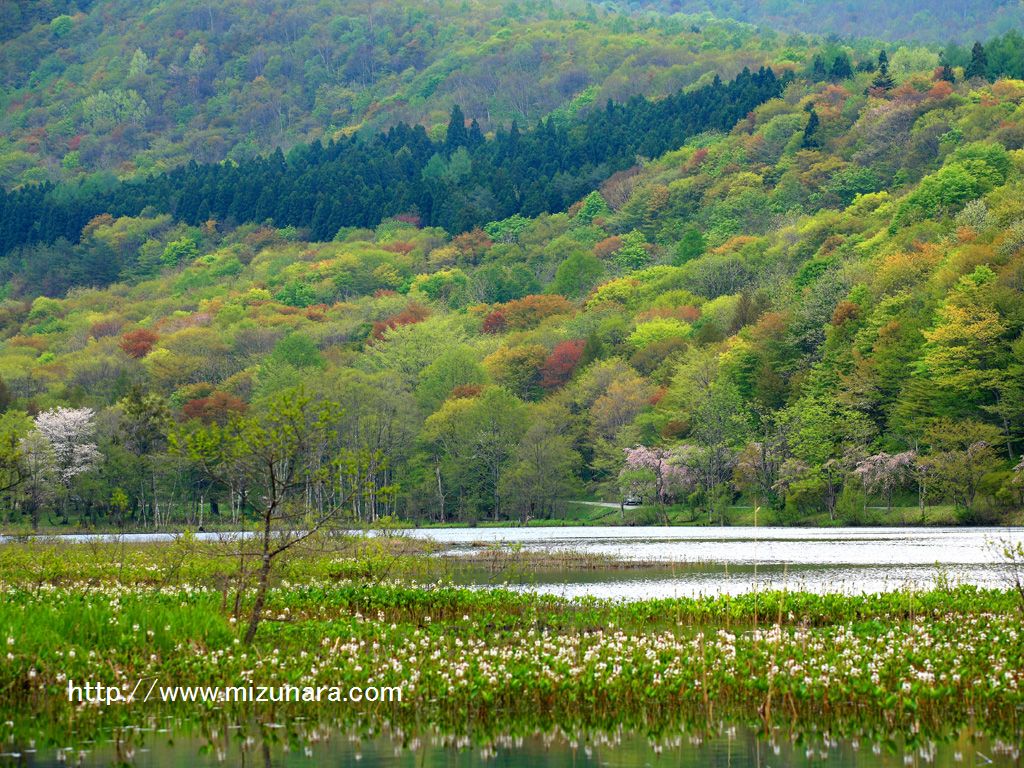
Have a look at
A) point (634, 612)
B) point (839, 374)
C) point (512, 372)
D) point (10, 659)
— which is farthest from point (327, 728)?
point (512, 372)

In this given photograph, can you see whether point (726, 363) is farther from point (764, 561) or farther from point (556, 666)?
point (556, 666)

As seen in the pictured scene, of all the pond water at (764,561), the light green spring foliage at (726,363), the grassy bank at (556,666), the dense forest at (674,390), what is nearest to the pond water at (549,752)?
the grassy bank at (556,666)

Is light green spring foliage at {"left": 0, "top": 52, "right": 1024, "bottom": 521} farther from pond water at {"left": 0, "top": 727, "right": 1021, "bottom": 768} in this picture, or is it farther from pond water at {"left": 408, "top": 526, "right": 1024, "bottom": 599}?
pond water at {"left": 0, "top": 727, "right": 1021, "bottom": 768}

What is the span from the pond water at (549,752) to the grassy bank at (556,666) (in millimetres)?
817

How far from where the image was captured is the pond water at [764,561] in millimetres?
37638

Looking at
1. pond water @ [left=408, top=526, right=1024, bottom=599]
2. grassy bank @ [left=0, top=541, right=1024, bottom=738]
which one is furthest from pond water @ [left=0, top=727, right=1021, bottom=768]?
pond water @ [left=408, top=526, right=1024, bottom=599]

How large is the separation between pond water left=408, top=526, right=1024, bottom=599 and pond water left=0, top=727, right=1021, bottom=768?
384 inches

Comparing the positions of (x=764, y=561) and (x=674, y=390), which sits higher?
(x=674, y=390)

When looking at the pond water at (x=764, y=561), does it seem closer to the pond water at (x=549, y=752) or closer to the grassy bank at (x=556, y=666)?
the grassy bank at (x=556, y=666)

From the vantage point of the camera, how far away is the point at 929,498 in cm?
8494

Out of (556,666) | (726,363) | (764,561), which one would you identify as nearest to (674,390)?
(726,363)

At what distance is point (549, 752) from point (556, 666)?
3609 mm

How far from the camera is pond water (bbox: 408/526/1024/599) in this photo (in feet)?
123

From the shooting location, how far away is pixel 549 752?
1823cm
